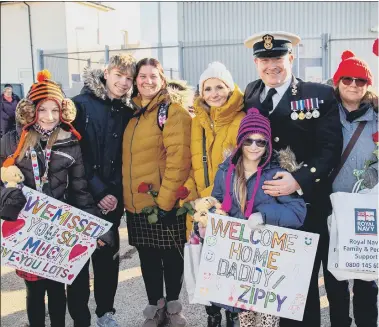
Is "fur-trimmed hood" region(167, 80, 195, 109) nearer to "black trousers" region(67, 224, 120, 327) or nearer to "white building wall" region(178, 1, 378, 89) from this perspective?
"black trousers" region(67, 224, 120, 327)

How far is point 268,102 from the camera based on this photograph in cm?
288

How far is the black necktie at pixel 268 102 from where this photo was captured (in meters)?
2.87

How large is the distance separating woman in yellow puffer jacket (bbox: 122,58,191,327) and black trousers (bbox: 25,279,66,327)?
672mm

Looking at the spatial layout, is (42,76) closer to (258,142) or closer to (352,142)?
(258,142)

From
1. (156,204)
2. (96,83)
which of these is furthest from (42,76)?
(156,204)

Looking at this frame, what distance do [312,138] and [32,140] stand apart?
6.09ft

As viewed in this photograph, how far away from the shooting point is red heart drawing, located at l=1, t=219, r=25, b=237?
2.90 m

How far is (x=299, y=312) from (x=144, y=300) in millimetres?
1813

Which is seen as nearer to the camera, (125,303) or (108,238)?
(108,238)

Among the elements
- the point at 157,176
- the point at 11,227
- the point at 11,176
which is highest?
the point at 11,176

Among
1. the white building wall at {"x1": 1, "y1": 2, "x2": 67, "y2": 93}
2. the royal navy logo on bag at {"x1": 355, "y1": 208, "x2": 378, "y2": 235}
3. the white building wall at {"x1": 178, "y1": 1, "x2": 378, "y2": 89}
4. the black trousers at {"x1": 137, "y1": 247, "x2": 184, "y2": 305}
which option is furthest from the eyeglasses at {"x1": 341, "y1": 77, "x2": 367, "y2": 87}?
the white building wall at {"x1": 1, "y1": 2, "x2": 67, "y2": 93}

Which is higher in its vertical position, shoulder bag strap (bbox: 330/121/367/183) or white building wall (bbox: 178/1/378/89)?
white building wall (bbox: 178/1/378/89)

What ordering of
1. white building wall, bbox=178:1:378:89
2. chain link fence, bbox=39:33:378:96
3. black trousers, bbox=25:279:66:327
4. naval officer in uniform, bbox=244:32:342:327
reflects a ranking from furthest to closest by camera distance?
white building wall, bbox=178:1:378:89, chain link fence, bbox=39:33:378:96, black trousers, bbox=25:279:66:327, naval officer in uniform, bbox=244:32:342:327

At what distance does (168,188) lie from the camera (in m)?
3.18
